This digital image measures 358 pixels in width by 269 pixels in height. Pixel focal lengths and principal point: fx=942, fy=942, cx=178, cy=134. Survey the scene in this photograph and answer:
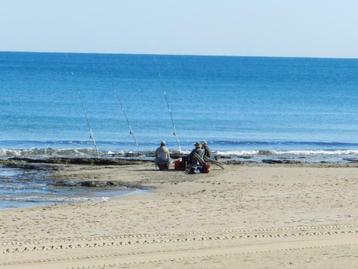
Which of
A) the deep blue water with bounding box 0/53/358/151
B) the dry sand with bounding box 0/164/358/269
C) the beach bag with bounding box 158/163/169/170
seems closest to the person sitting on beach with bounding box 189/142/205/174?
the beach bag with bounding box 158/163/169/170

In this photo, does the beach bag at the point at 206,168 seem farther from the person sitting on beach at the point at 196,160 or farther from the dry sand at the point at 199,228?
the dry sand at the point at 199,228

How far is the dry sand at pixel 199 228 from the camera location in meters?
15.1

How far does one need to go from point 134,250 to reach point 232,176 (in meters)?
11.5

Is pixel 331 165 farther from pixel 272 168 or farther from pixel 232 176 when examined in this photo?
pixel 232 176

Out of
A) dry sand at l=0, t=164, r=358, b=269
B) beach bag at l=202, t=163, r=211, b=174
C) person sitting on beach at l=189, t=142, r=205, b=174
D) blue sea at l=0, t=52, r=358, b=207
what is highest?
blue sea at l=0, t=52, r=358, b=207

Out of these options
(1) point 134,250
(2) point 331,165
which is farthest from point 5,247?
(2) point 331,165

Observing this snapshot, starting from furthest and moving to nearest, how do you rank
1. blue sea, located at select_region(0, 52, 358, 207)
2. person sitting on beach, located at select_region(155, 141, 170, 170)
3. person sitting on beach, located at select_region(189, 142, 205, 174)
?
blue sea, located at select_region(0, 52, 358, 207) → person sitting on beach, located at select_region(155, 141, 170, 170) → person sitting on beach, located at select_region(189, 142, 205, 174)

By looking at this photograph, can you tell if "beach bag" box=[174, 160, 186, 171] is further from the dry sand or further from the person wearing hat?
the dry sand

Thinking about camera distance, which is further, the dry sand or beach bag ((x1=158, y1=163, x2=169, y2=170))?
beach bag ((x1=158, y1=163, x2=169, y2=170))

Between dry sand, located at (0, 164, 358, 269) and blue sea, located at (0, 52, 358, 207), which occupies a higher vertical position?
blue sea, located at (0, 52, 358, 207)

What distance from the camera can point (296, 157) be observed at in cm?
3581

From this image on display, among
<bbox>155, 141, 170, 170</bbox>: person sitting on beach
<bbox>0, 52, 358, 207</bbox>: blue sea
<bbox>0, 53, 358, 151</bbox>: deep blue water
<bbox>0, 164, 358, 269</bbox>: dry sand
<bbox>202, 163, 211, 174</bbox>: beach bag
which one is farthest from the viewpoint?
<bbox>0, 53, 358, 151</bbox>: deep blue water

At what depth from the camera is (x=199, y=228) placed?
17.9 meters

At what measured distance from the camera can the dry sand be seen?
1508 cm
